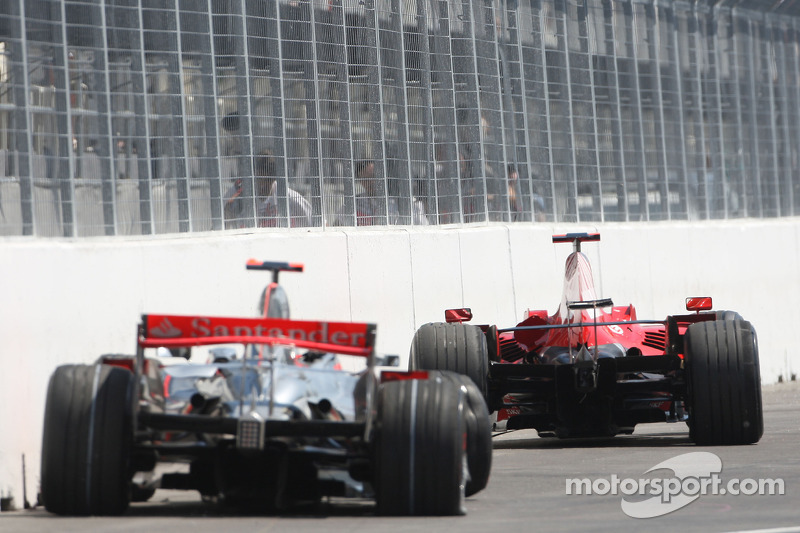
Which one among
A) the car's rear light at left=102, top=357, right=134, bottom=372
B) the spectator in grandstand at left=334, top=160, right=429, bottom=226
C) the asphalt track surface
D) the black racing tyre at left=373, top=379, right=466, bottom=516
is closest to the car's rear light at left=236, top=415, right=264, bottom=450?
the asphalt track surface

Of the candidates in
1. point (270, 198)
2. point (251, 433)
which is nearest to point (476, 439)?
point (251, 433)

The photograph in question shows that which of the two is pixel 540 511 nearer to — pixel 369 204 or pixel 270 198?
pixel 270 198

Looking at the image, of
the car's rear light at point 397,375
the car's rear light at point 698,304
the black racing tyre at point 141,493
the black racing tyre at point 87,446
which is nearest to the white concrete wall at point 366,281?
the black racing tyre at point 141,493

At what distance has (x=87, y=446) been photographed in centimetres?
805

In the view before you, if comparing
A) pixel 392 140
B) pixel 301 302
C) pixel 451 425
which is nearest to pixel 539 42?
pixel 392 140

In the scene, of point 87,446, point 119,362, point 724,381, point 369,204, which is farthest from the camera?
point 369,204

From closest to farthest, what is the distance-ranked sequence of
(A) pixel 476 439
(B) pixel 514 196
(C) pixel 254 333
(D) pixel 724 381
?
1. (C) pixel 254 333
2. (A) pixel 476 439
3. (D) pixel 724 381
4. (B) pixel 514 196

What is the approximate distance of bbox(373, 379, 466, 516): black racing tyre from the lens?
795 centimetres

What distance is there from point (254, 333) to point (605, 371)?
4.85 metres

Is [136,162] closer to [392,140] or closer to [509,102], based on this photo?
[392,140]

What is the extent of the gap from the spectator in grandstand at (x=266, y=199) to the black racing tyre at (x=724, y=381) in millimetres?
3749

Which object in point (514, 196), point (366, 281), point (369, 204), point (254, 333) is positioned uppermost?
point (514, 196)

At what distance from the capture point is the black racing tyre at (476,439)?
8984 mm

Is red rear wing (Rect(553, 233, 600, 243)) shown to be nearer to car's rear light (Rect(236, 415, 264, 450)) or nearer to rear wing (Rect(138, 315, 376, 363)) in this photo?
→ rear wing (Rect(138, 315, 376, 363))
